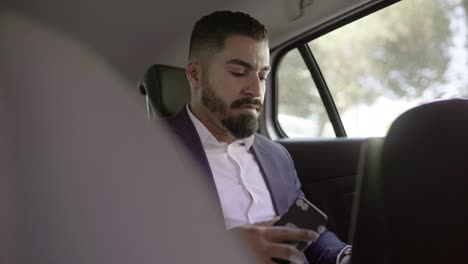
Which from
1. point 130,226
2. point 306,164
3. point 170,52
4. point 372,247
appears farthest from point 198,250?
point 306,164

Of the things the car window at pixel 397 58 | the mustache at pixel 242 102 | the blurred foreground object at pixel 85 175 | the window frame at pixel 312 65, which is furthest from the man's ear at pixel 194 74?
the window frame at pixel 312 65

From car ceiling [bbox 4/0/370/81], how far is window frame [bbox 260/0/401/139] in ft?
0.18

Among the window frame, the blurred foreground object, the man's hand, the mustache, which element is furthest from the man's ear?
the window frame

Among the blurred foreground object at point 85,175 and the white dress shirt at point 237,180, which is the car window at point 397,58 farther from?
A: the blurred foreground object at point 85,175

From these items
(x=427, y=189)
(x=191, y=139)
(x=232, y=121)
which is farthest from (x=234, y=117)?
(x=427, y=189)

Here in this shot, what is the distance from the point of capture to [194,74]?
46.9 inches

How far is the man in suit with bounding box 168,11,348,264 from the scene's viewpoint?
109cm

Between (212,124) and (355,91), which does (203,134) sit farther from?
(355,91)

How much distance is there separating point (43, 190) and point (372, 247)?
56 centimetres

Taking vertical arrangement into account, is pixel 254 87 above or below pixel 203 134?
above

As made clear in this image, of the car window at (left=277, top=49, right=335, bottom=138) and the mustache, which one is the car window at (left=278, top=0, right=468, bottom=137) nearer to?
the car window at (left=277, top=49, right=335, bottom=138)

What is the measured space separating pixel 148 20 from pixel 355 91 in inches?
34.7

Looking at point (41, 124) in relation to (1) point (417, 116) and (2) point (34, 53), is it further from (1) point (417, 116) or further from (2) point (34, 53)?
(1) point (417, 116)

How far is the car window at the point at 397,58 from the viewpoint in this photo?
144 cm
